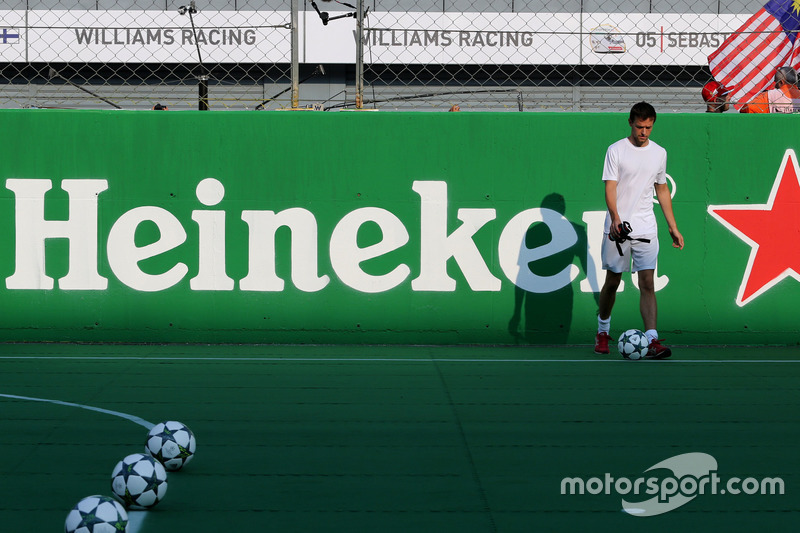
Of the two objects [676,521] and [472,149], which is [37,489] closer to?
[676,521]

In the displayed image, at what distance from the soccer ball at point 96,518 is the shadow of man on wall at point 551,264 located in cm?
556

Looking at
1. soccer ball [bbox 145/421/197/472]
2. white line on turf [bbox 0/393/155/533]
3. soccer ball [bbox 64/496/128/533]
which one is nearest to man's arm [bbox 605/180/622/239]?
white line on turf [bbox 0/393/155/533]

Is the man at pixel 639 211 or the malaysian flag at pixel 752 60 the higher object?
the malaysian flag at pixel 752 60

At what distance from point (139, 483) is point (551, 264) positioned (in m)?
5.33

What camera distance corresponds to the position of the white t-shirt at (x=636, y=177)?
7.44 meters

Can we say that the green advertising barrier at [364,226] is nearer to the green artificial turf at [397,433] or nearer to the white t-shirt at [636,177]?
the green artificial turf at [397,433]

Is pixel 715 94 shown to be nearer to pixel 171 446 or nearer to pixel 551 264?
pixel 551 264

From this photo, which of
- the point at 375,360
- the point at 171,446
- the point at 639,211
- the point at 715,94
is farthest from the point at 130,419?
the point at 715,94

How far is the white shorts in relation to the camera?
24.5ft

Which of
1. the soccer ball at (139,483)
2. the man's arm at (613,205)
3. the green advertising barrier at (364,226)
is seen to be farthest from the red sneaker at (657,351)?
the soccer ball at (139,483)

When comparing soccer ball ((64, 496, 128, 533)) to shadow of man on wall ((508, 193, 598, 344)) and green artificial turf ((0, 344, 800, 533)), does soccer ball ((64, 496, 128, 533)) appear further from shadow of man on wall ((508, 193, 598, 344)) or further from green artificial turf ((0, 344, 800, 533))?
shadow of man on wall ((508, 193, 598, 344))

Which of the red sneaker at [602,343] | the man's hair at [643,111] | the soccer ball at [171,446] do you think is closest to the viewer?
the soccer ball at [171,446]

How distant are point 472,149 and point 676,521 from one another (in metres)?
5.21

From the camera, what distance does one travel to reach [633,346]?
7.41 metres
